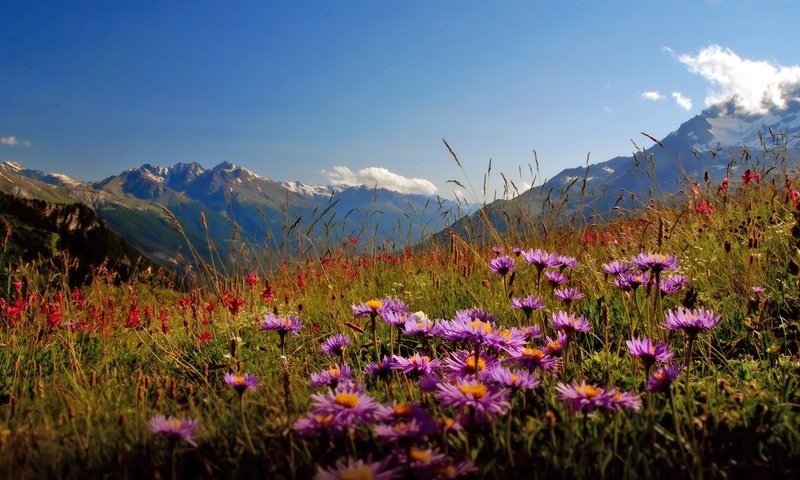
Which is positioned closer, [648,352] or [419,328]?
[648,352]

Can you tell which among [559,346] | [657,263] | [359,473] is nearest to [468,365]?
[559,346]

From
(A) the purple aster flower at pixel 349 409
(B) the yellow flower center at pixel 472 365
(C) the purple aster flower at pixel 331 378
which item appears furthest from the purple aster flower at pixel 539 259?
(A) the purple aster flower at pixel 349 409

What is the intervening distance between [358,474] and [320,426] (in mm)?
287

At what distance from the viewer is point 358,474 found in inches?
37.9

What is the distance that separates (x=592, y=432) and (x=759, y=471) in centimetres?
41

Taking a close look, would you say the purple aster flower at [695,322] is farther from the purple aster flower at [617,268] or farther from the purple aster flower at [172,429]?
the purple aster flower at [172,429]

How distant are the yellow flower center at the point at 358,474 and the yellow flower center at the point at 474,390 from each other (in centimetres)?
39

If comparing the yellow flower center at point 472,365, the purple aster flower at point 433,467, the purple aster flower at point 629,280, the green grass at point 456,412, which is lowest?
the green grass at point 456,412

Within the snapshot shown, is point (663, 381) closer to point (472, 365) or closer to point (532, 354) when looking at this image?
point (532, 354)

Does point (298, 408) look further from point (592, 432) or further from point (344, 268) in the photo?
point (344, 268)

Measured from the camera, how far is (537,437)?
1420 mm

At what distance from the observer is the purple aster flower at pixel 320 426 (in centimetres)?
122

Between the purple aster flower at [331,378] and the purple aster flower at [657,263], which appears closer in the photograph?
the purple aster flower at [331,378]

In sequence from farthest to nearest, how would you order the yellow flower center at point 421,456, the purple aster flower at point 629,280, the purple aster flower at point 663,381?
the purple aster flower at point 629,280 → the purple aster flower at point 663,381 → the yellow flower center at point 421,456
